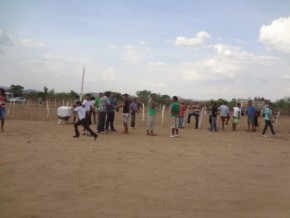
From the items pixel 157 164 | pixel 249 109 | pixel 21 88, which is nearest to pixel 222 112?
pixel 249 109

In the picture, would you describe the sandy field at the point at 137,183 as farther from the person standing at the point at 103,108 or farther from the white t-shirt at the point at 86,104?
the person standing at the point at 103,108

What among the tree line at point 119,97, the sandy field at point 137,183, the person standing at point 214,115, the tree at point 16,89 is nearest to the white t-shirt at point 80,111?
the sandy field at point 137,183

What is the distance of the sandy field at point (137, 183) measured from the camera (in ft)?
18.6

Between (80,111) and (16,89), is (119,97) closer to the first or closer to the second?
(16,89)

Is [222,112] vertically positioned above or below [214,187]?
above

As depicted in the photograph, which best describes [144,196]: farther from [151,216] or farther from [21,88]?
[21,88]

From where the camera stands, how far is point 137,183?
7.00m

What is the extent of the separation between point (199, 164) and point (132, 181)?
244 centimetres

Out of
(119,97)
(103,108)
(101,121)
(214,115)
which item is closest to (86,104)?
(103,108)

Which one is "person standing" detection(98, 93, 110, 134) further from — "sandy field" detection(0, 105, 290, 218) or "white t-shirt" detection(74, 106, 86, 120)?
"sandy field" detection(0, 105, 290, 218)

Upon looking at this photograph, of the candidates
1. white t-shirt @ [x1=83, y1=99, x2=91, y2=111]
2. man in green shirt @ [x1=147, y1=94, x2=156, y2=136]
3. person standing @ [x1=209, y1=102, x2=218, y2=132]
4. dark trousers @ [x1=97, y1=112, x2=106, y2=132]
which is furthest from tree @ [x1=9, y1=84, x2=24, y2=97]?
white t-shirt @ [x1=83, y1=99, x2=91, y2=111]

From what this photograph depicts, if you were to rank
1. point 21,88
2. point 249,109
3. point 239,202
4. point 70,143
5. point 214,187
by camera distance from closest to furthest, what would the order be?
point 239,202, point 214,187, point 70,143, point 249,109, point 21,88

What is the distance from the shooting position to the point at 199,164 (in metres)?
9.01

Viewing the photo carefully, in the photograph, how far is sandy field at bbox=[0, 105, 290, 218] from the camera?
5.67 metres
